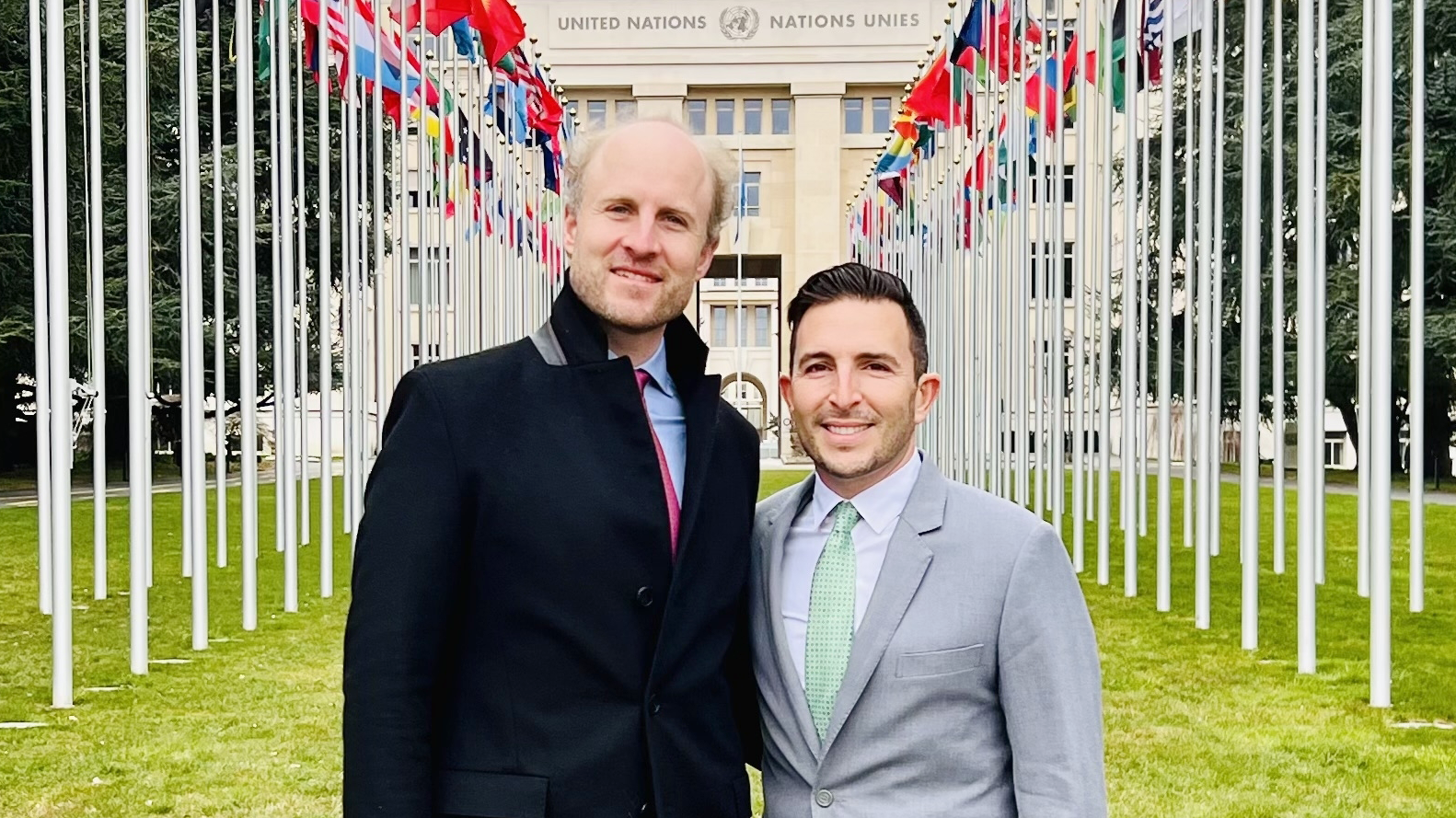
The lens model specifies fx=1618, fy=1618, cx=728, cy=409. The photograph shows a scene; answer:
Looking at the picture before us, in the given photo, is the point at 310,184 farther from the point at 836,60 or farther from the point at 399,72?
the point at 836,60

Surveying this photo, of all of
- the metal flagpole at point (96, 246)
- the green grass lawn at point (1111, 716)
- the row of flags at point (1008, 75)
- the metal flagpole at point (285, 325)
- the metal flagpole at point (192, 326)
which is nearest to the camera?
the green grass lawn at point (1111, 716)

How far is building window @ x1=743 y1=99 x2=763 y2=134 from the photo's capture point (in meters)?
50.9

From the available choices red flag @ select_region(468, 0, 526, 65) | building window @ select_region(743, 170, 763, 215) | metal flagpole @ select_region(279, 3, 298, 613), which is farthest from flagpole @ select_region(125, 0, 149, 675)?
building window @ select_region(743, 170, 763, 215)

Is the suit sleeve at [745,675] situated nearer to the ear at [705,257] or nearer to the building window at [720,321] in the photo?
the ear at [705,257]

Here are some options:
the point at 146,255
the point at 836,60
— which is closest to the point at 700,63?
the point at 836,60

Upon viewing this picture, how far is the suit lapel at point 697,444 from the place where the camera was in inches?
101

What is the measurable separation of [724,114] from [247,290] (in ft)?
140

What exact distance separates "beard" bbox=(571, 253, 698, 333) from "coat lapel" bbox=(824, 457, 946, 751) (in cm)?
51

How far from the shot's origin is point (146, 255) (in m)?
7.57

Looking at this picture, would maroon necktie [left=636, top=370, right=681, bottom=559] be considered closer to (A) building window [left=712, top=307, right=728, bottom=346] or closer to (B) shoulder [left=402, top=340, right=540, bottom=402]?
(B) shoulder [left=402, top=340, right=540, bottom=402]

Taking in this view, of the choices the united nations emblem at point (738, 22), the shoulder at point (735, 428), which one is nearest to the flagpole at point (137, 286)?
the shoulder at point (735, 428)

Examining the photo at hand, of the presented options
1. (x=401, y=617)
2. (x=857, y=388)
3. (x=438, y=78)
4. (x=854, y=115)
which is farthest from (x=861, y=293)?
(x=854, y=115)

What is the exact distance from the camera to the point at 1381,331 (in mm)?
7238

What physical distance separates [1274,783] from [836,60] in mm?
43751
